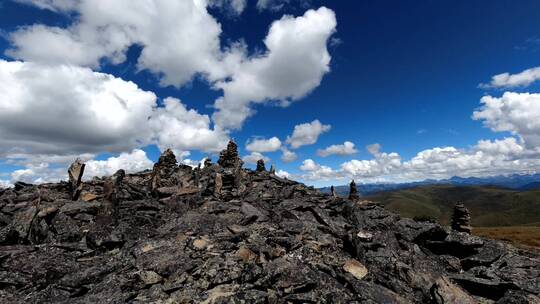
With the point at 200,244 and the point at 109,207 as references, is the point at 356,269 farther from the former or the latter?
the point at 109,207

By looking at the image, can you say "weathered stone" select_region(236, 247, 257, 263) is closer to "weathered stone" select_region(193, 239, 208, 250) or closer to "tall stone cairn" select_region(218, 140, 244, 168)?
"weathered stone" select_region(193, 239, 208, 250)

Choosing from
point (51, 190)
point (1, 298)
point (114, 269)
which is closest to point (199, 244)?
point (114, 269)

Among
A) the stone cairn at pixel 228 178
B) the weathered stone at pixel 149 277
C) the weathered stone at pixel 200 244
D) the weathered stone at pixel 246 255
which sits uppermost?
the stone cairn at pixel 228 178

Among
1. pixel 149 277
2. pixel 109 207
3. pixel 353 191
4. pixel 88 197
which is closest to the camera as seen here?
pixel 149 277

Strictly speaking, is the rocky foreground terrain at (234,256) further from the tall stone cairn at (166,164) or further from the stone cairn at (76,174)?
the tall stone cairn at (166,164)

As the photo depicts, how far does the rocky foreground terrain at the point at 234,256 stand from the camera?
21938 mm

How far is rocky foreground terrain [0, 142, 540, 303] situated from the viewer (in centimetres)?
2194

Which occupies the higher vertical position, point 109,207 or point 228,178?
point 228,178

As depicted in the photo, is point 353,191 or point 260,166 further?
point 260,166

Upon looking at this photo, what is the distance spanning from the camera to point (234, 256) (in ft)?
81.9

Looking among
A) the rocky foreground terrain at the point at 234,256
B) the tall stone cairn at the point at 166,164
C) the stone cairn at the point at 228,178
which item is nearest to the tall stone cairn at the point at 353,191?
the rocky foreground terrain at the point at 234,256

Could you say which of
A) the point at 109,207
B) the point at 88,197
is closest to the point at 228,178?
the point at 88,197

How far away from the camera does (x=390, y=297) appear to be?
23.2 meters

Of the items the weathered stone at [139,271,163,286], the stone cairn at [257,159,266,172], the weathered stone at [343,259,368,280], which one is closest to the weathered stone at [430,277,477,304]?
the weathered stone at [343,259,368,280]
